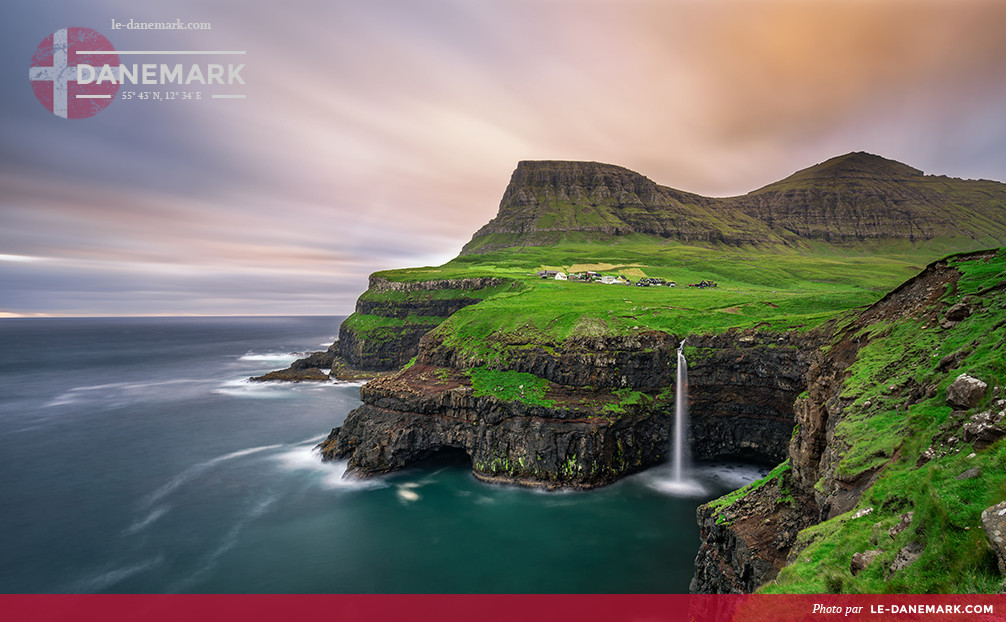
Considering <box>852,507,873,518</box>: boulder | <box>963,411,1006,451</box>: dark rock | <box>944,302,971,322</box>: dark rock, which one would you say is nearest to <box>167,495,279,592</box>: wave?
<box>852,507,873,518</box>: boulder

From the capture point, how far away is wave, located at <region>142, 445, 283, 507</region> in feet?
143

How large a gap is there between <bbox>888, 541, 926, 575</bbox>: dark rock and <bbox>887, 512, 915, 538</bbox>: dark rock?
93 centimetres

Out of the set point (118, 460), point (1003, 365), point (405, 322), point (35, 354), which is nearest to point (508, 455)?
point (1003, 365)

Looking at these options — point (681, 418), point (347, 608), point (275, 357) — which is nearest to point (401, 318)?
point (275, 357)

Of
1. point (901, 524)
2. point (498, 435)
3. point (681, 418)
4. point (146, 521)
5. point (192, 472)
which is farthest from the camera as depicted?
point (192, 472)

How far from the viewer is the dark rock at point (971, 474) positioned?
30.5ft

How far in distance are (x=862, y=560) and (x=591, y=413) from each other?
35285 mm

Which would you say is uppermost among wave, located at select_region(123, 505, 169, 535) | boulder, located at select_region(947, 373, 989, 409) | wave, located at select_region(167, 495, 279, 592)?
boulder, located at select_region(947, 373, 989, 409)

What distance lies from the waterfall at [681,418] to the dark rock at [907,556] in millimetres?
40912

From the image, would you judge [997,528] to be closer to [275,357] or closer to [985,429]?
[985,429]

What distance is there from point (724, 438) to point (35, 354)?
249m

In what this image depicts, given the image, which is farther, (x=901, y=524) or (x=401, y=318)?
(x=401, y=318)

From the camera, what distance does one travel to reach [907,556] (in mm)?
8977

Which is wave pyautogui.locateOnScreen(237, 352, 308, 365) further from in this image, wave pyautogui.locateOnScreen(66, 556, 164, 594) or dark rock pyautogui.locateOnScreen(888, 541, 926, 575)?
dark rock pyautogui.locateOnScreen(888, 541, 926, 575)
